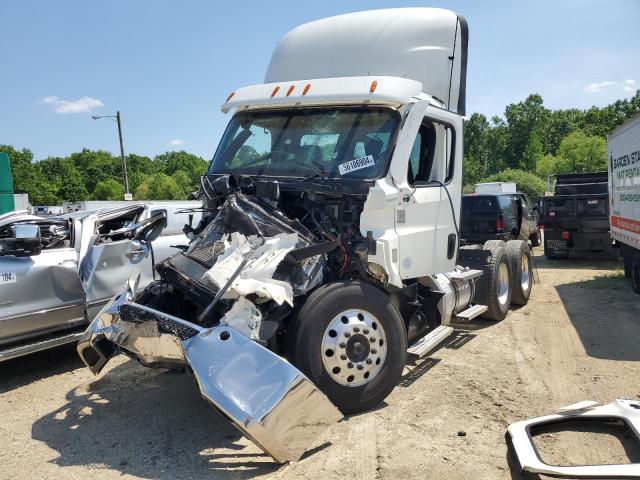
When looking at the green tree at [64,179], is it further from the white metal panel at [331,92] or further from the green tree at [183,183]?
the white metal panel at [331,92]

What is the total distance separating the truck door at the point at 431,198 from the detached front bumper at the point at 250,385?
1836 mm

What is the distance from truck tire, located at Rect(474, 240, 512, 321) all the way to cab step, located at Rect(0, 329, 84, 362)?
16.8 feet

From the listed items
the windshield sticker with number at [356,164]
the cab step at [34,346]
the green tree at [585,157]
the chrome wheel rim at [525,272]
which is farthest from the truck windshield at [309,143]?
the green tree at [585,157]

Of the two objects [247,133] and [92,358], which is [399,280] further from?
[92,358]

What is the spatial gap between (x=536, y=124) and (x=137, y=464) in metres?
76.9

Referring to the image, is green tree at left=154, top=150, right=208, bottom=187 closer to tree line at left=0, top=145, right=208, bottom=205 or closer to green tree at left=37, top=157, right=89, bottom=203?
tree line at left=0, top=145, right=208, bottom=205

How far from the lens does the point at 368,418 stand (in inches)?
176

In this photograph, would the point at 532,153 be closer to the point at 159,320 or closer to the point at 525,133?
the point at 525,133

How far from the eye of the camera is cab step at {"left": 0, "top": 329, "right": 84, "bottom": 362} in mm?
5199

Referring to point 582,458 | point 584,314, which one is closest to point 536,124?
point 584,314

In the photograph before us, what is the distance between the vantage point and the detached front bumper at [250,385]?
3.37 m

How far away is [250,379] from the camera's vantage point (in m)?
3.45

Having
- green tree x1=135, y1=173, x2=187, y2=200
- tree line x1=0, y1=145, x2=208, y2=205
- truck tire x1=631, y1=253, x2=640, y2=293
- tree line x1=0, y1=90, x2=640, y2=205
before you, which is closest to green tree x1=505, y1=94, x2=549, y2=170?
tree line x1=0, y1=90, x2=640, y2=205

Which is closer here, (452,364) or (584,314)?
(452,364)
